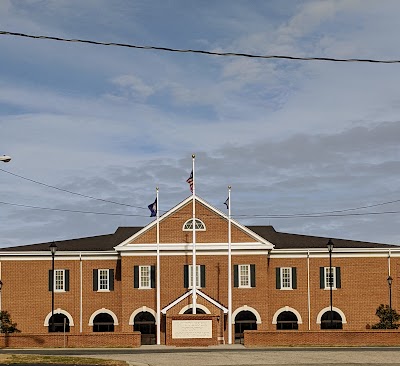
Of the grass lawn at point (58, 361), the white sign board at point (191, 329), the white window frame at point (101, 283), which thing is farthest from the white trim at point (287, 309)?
the grass lawn at point (58, 361)

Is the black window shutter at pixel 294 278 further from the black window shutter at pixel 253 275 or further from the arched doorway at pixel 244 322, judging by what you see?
the arched doorway at pixel 244 322

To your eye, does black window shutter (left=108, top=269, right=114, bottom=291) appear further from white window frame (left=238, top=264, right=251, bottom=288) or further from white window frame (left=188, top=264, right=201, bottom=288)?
white window frame (left=238, top=264, right=251, bottom=288)

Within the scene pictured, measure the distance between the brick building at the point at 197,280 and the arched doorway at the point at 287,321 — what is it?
0.25 feet

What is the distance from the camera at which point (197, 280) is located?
60.1m

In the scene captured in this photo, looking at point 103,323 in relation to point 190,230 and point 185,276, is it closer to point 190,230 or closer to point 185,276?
point 185,276

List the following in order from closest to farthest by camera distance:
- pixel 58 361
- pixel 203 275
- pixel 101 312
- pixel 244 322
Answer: pixel 58 361
pixel 244 322
pixel 203 275
pixel 101 312

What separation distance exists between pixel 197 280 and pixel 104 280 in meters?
7.63

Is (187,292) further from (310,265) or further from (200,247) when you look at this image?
(310,265)

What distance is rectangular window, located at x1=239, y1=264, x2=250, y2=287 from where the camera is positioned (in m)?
59.9

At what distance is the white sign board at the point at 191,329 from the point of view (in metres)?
52.2

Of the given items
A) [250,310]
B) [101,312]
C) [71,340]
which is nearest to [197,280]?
[250,310]

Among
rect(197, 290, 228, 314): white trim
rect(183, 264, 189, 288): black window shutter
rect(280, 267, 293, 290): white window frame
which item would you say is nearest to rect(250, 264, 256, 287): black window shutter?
rect(280, 267, 293, 290): white window frame

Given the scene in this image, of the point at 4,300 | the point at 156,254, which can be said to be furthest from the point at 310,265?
the point at 4,300

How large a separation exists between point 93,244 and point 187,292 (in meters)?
10.9
